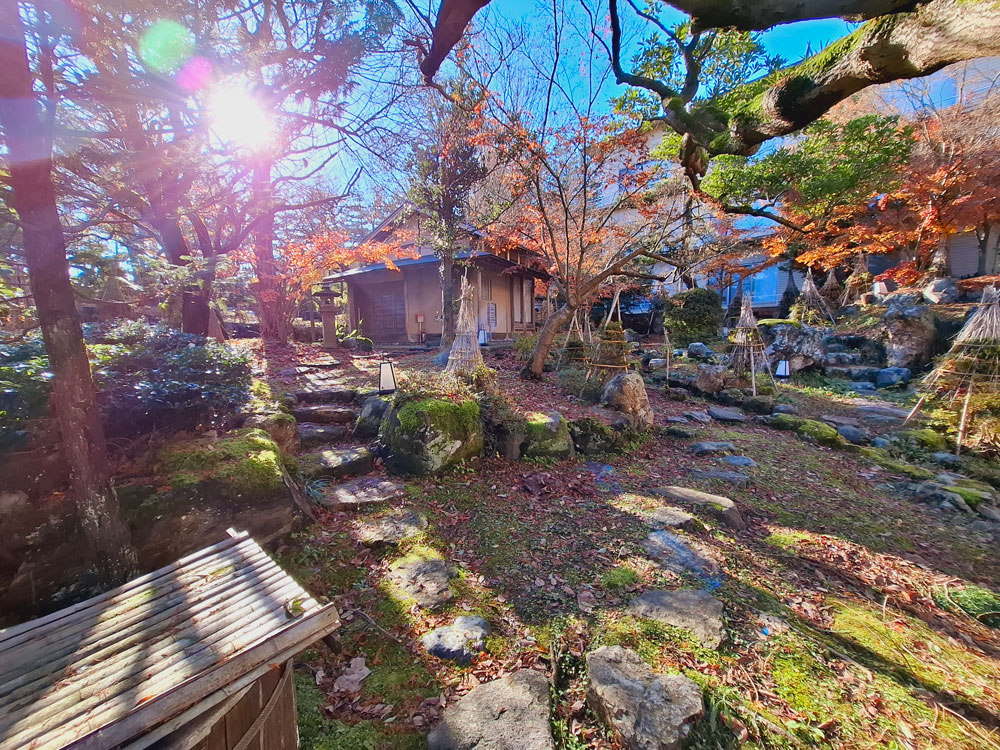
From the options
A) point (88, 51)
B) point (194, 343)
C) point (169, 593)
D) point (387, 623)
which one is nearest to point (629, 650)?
point (387, 623)

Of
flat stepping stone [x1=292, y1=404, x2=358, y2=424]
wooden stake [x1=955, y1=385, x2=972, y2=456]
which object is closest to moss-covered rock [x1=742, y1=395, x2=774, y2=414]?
wooden stake [x1=955, y1=385, x2=972, y2=456]

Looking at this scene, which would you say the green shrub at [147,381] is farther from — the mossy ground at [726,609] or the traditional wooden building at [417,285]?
the traditional wooden building at [417,285]

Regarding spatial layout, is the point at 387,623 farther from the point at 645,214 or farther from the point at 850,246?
the point at 850,246

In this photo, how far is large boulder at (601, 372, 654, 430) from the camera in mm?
7129

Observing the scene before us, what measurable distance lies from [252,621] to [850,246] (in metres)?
19.7

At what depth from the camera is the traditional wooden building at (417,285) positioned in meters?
14.3

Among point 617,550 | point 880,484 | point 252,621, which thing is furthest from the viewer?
point 880,484

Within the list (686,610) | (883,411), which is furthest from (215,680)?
(883,411)

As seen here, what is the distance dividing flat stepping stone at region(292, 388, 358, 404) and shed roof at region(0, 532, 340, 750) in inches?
200

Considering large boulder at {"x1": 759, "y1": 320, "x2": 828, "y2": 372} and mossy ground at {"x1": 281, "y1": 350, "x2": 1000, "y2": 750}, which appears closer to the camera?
mossy ground at {"x1": 281, "y1": 350, "x2": 1000, "y2": 750}

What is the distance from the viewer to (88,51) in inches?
140

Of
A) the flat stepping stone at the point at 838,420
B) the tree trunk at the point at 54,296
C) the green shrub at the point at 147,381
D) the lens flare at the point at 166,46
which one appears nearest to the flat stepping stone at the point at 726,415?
the flat stepping stone at the point at 838,420

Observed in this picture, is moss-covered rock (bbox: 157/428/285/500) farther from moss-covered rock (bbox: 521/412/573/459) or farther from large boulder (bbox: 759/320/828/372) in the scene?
large boulder (bbox: 759/320/828/372)

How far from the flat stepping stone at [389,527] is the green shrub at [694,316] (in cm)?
1510
